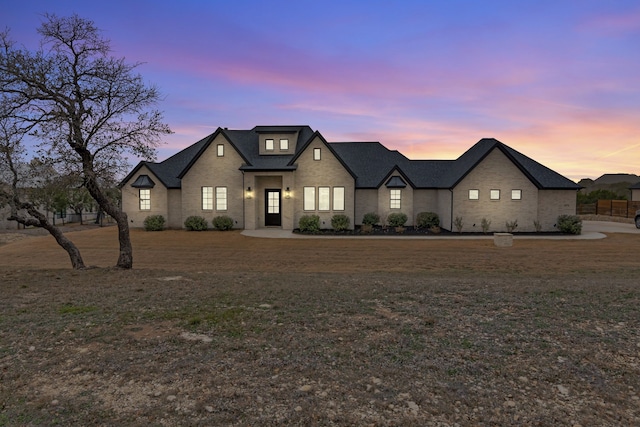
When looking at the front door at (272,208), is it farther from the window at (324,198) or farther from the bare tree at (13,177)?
the bare tree at (13,177)

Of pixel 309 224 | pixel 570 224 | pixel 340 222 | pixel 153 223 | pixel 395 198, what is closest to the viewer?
pixel 570 224

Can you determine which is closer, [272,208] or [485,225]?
[485,225]

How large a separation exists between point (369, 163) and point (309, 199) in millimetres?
6137

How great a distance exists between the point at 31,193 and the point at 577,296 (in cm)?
1375

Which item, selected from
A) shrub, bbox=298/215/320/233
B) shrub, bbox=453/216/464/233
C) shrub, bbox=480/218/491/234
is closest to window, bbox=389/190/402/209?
shrub, bbox=453/216/464/233

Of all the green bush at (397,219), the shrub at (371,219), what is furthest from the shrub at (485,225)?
the shrub at (371,219)

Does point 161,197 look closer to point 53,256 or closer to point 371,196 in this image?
point 53,256

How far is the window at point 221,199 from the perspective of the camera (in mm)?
26250

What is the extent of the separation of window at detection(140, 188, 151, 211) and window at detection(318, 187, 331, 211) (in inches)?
491

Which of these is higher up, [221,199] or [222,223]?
[221,199]

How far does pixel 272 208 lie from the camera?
2681cm

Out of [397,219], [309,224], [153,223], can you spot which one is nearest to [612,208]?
[397,219]

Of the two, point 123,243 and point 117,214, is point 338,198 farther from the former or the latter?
point 117,214

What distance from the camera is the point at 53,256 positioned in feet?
53.3
